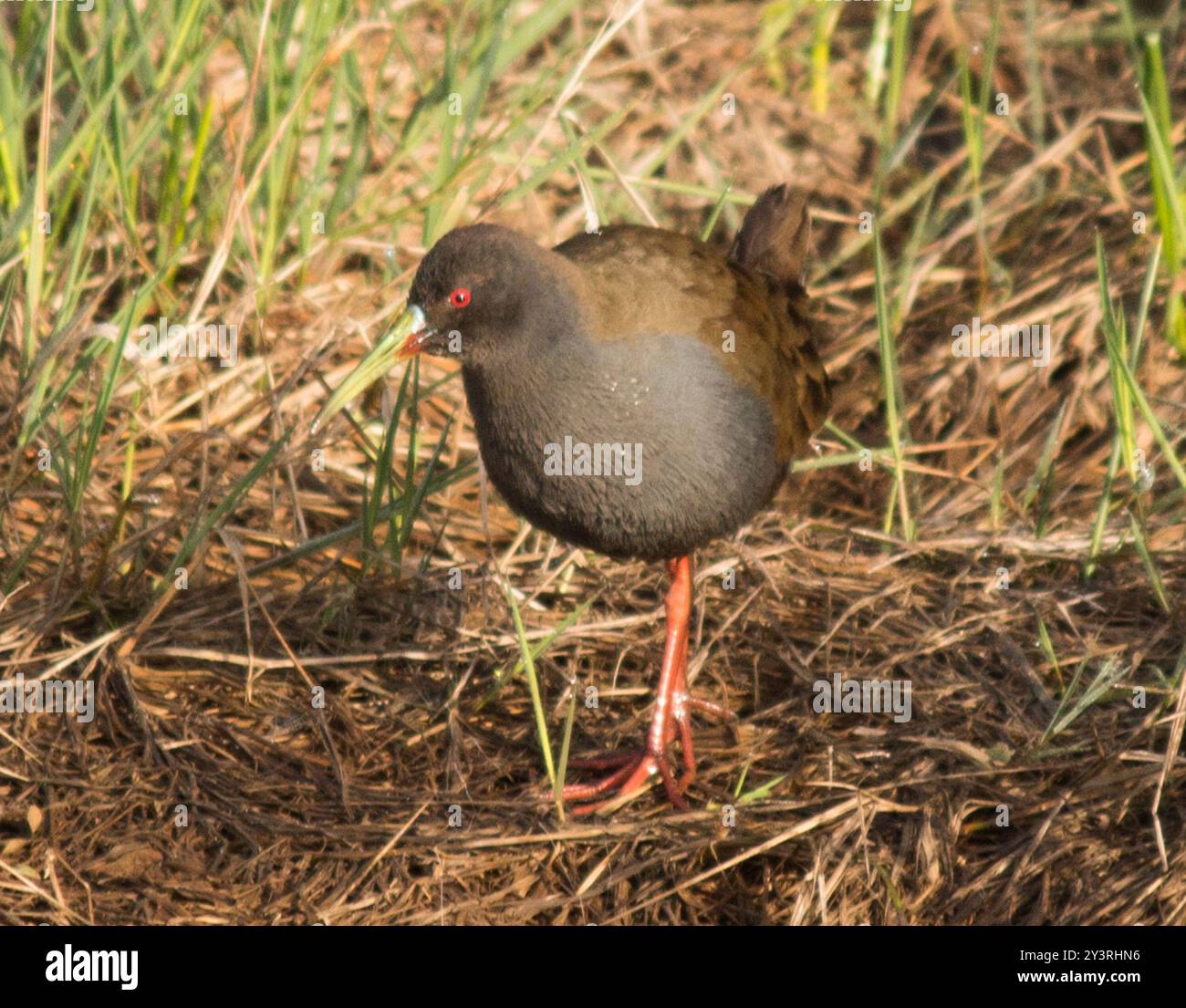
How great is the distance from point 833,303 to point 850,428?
1.75ft

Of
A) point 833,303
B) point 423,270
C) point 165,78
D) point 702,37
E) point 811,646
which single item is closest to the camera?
point 423,270

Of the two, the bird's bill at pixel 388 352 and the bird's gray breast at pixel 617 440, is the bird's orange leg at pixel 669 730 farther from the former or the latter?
the bird's bill at pixel 388 352

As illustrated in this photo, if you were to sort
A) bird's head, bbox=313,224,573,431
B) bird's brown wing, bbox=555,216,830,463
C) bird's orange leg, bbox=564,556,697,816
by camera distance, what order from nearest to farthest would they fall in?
bird's head, bbox=313,224,573,431, bird's brown wing, bbox=555,216,830,463, bird's orange leg, bbox=564,556,697,816

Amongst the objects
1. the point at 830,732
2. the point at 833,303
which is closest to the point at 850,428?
the point at 833,303

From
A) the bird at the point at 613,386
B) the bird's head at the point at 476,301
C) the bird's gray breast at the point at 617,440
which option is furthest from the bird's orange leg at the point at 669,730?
the bird's head at the point at 476,301

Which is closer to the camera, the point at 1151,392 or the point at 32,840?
the point at 32,840

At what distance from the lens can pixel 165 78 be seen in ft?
14.9

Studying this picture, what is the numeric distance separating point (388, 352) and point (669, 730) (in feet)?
3.95

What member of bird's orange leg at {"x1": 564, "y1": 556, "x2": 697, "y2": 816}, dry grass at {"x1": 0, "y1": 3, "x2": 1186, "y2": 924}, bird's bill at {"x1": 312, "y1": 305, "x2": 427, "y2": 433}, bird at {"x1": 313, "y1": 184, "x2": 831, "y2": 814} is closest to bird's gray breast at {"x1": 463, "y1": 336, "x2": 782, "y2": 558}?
bird at {"x1": 313, "y1": 184, "x2": 831, "y2": 814}

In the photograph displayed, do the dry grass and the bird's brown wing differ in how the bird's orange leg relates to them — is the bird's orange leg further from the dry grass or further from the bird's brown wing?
the bird's brown wing

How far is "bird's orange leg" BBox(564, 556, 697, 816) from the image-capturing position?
3.91 m

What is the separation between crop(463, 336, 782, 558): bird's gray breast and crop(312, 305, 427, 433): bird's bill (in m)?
0.15

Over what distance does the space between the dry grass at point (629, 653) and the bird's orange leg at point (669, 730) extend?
0.08m
